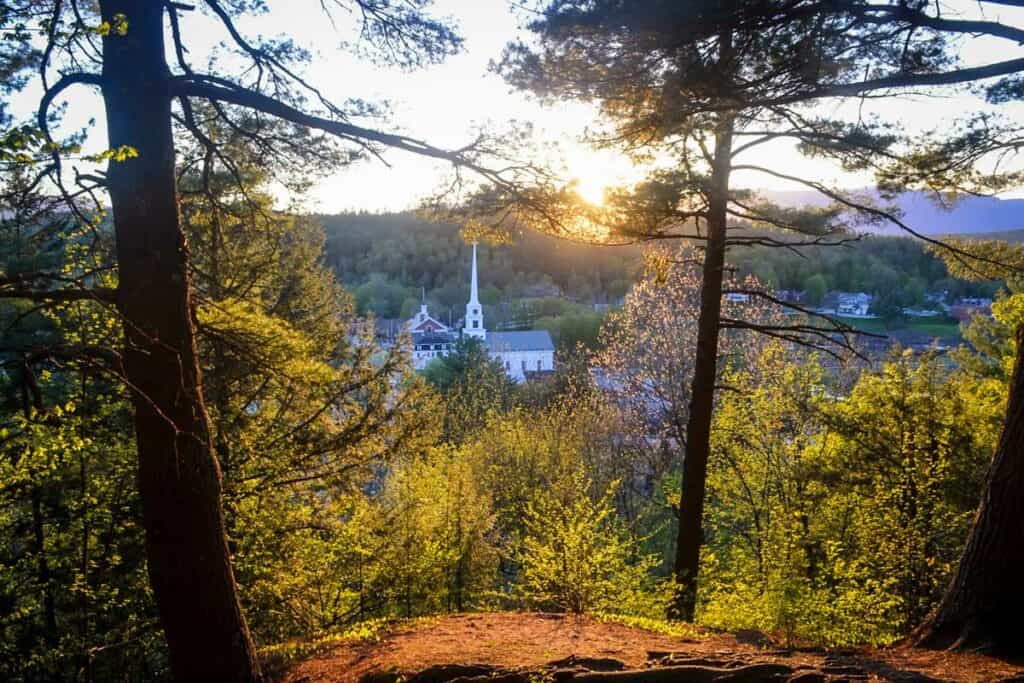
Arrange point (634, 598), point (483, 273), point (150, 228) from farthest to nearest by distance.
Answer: point (483, 273) < point (634, 598) < point (150, 228)

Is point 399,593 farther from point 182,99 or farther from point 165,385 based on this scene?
point 182,99

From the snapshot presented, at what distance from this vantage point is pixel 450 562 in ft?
28.4

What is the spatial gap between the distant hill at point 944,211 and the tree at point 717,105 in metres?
0.19

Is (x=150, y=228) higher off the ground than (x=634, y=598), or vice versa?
(x=150, y=228)

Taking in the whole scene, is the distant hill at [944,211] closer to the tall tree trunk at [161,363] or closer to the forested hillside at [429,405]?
the forested hillside at [429,405]

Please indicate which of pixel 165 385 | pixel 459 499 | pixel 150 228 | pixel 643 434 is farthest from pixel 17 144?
pixel 643 434

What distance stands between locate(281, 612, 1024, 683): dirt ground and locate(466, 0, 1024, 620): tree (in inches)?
92.4

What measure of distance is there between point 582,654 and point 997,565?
272 cm

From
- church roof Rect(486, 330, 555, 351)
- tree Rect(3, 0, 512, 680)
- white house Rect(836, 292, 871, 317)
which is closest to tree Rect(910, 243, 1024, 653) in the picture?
tree Rect(3, 0, 512, 680)

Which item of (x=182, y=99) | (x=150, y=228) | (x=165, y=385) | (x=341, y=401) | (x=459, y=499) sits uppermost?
(x=182, y=99)

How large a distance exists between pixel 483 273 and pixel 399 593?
64943mm

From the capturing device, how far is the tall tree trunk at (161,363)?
3082mm

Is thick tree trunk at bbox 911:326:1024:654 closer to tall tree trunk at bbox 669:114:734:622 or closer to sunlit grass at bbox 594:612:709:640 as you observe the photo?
sunlit grass at bbox 594:612:709:640

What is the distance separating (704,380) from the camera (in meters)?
6.50
